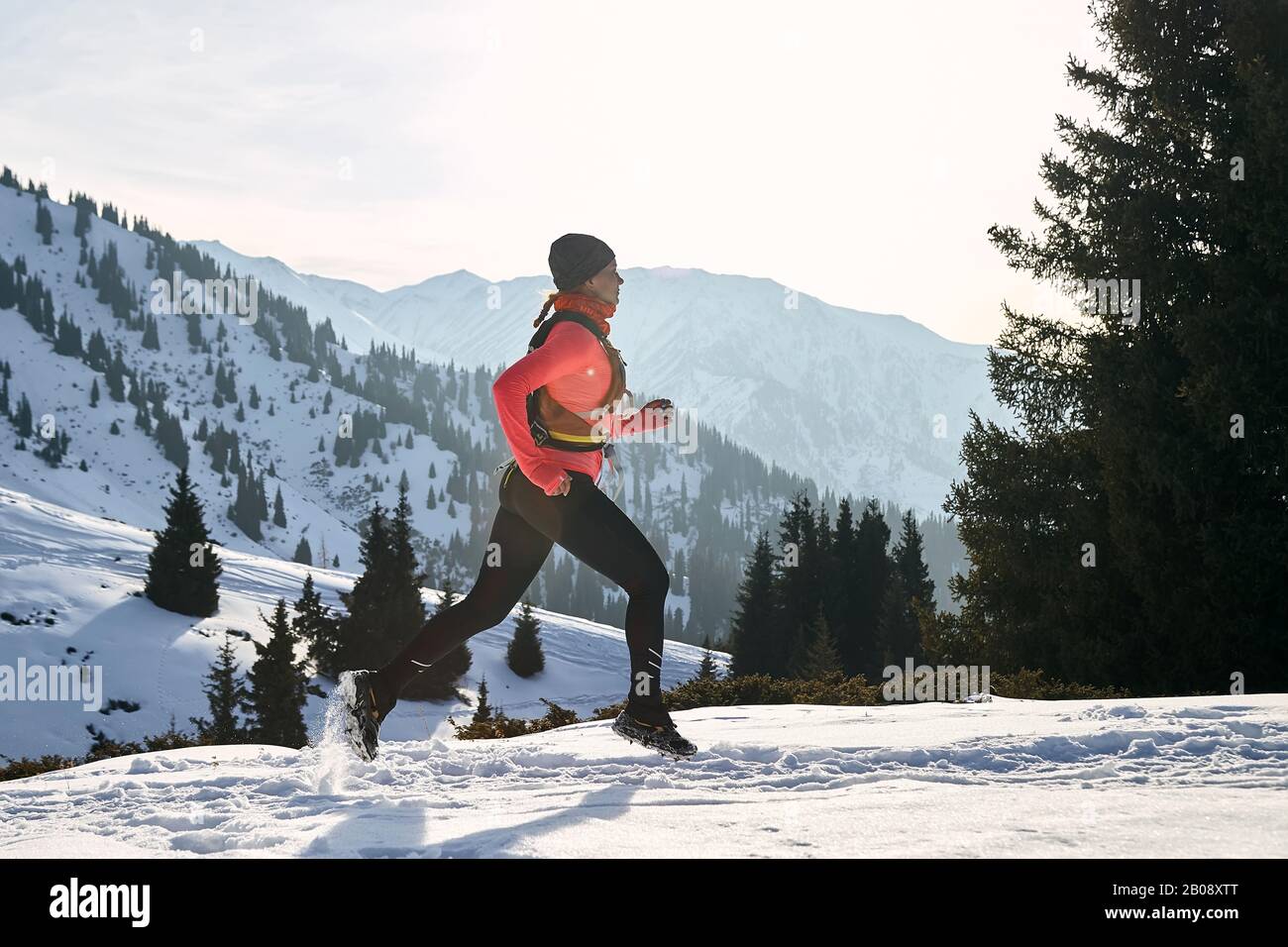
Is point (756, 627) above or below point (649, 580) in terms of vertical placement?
below

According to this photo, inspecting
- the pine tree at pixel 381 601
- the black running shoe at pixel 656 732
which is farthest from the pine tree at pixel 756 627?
the black running shoe at pixel 656 732

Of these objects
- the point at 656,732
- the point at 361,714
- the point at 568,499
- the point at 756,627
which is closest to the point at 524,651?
the point at 756,627

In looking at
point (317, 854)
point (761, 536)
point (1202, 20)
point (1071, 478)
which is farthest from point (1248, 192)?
point (761, 536)

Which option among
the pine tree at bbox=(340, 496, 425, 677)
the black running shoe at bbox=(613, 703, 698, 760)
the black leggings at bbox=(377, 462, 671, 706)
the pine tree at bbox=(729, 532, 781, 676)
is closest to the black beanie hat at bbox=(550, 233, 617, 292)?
the black leggings at bbox=(377, 462, 671, 706)

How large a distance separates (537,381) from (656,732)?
6.50 ft

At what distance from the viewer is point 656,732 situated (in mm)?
5113

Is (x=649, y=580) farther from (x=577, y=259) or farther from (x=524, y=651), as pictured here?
(x=524, y=651)

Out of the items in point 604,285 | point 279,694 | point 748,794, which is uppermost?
point 604,285

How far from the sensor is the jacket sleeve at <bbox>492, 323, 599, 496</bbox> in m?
4.71

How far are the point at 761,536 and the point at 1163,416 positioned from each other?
1466 inches

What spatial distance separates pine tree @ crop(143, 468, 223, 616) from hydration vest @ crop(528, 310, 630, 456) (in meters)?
45.7

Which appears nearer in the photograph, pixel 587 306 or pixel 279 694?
pixel 587 306

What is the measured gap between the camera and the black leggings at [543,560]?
4.89 m
